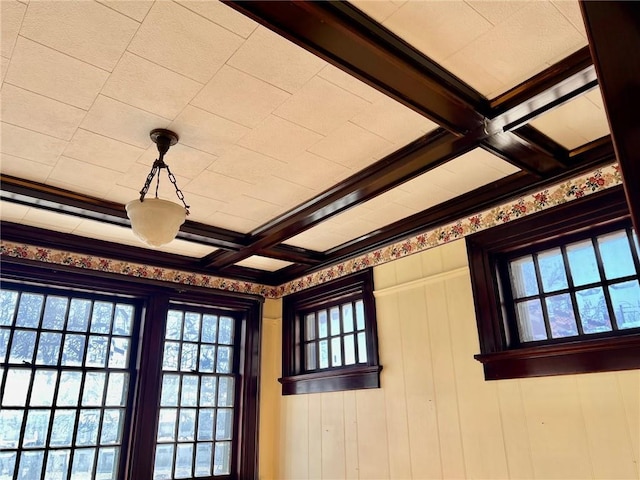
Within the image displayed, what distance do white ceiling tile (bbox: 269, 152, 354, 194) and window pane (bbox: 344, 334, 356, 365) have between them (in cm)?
161

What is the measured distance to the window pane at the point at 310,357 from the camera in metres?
4.45

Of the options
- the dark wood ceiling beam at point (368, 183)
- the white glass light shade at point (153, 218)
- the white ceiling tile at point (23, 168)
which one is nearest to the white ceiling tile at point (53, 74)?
the white glass light shade at point (153, 218)

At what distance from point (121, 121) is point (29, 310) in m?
2.18

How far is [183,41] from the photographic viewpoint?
1.83 m

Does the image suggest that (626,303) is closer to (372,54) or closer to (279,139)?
(372,54)

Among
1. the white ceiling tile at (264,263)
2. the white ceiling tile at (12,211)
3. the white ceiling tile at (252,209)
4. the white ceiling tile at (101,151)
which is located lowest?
the white ceiling tile at (252,209)

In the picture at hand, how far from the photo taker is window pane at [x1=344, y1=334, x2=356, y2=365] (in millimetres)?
4027

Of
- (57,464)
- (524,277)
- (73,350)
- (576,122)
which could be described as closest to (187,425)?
(57,464)

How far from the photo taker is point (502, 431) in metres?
2.84

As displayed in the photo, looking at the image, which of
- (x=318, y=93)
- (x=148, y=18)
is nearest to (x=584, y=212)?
(x=318, y=93)

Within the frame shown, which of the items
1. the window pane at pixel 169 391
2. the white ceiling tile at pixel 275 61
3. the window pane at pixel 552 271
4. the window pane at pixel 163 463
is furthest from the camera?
the window pane at pixel 169 391

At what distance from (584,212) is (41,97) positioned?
288cm

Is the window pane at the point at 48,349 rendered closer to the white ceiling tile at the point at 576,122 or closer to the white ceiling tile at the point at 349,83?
the white ceiling tile at the point at 349,83

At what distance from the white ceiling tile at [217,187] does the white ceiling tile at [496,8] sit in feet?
5.59
